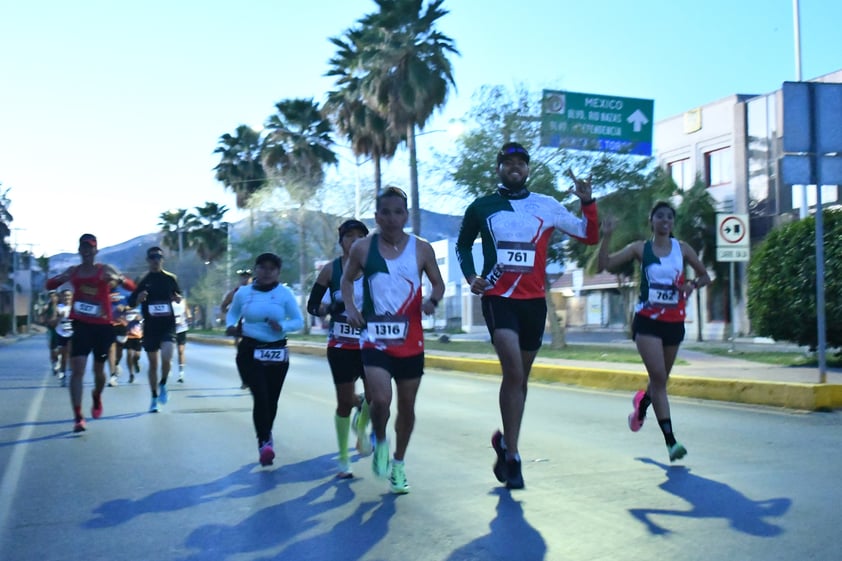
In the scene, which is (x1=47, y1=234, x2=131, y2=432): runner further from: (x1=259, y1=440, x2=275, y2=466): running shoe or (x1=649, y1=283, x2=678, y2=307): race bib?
(x1=649, y1=283, x2=678, y2=307): race bib

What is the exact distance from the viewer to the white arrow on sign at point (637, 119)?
2206 cm

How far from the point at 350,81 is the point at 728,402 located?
26.3 meters

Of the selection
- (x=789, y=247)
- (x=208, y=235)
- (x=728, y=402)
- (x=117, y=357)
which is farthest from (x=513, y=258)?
(x=208, y=235)

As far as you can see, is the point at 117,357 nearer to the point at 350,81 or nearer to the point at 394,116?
the point at 394,116

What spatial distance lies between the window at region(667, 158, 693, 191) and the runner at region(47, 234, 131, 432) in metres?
29.0

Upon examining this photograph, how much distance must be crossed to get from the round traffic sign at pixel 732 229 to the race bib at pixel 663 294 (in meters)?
11.1

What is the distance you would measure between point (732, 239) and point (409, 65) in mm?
14859

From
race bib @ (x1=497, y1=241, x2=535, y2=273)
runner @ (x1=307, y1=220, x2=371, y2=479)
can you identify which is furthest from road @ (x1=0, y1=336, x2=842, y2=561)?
race bib @ (x1=497, y1=241, x2=535, y2=273)

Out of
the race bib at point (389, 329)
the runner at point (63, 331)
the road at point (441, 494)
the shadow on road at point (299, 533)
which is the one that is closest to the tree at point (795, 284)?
the road at point (441, 494)

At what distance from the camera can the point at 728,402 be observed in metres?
10.6

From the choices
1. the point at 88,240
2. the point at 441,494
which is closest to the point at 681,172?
the point at 88,240

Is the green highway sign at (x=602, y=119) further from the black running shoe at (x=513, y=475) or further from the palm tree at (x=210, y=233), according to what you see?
the palm tree at (x=210, y=233)

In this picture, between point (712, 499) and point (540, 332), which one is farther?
point (540, 332)

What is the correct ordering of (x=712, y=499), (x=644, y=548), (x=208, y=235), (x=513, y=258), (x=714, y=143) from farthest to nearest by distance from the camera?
(x=208, y=235) → (x=714, y=143) → (x=513, y=258) → (x=712, y=499) → (x=644, y=548)
